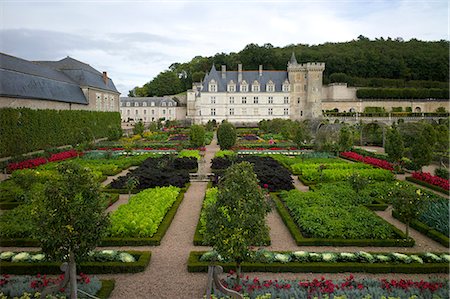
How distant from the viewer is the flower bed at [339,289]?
6.76 m

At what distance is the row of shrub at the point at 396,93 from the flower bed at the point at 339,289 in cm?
7069

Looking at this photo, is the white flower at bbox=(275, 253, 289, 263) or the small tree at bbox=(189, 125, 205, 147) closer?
the white flower at bbox=(275, 253, 289, 263)

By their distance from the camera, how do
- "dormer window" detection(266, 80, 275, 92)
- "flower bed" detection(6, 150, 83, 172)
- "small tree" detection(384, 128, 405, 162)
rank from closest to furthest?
1. "small tree" detection(384, 128, 405, 162)
2. "flower bed" detection(6, 150, 83, 172)
3. "dormer window" detection(266, 80, 275, 92)

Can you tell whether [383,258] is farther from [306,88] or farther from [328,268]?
[306,88]

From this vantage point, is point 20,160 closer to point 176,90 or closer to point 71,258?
point 71,258

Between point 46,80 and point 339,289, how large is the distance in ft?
106

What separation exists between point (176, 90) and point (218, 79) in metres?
30.7

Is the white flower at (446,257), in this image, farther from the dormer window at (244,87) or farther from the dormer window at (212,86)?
the dormer window at (244,87)

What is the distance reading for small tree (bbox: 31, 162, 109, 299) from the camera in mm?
6453

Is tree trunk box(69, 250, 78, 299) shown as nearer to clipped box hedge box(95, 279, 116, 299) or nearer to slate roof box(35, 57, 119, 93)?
clipped box hedge box(95, 279, 116, 299)

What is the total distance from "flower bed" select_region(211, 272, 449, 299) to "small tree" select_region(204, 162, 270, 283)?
0.65m

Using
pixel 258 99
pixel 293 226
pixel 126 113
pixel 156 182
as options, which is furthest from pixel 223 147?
pixel 126 113

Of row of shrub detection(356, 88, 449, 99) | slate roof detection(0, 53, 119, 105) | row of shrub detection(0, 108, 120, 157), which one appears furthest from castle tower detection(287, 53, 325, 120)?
row of shrub detection(0, 108, 120, 157)

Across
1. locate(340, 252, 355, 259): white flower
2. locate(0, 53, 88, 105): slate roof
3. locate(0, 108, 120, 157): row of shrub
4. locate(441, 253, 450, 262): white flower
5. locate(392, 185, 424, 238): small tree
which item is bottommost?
locate(441, 253, 450, 262): white flower
